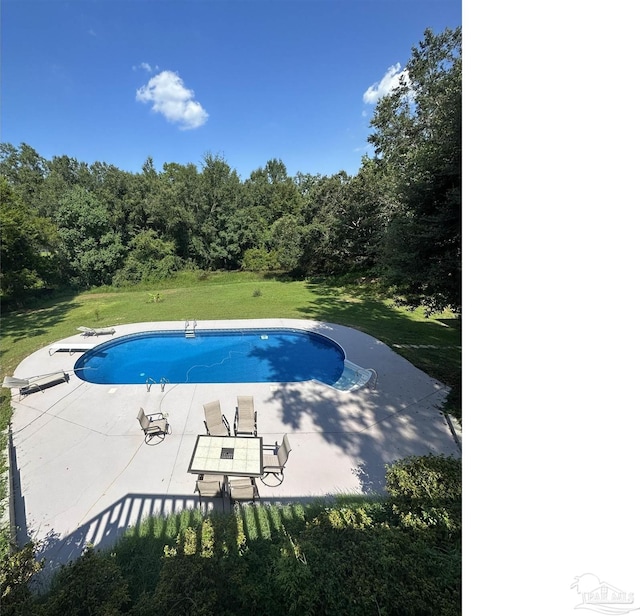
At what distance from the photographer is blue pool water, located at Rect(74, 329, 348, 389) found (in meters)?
10.1

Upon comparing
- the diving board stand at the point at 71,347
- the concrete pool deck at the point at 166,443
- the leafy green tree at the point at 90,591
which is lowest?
the concrete pool deck at the point at 166,443

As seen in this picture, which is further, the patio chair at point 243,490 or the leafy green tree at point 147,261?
the leafy green tree at point 147,261

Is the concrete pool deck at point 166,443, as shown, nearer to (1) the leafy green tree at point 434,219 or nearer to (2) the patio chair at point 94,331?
(1) the leafy green tree at point 434,219

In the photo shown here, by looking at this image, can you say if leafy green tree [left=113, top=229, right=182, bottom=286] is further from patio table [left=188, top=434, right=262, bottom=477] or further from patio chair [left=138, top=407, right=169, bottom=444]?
patio table [left=188, top=434, right=262, bottom=477]

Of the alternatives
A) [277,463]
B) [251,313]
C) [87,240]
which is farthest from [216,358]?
[87,240]

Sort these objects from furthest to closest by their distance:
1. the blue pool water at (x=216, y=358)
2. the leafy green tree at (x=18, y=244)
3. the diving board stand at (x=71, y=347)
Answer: the leafy green tree at (x=18, y=244), the diving board stand at (x=71, y=347), the blue pool water at (x=216, y=358)

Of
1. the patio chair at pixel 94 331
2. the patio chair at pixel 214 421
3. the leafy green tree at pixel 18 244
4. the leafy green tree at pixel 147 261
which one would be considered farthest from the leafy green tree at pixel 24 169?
the patio chair at pixel 214 421

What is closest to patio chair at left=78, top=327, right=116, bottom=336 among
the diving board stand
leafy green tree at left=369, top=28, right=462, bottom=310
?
the diving board stand

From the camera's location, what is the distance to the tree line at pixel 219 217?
16.8 metres

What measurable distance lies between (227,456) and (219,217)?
2898 centimetres

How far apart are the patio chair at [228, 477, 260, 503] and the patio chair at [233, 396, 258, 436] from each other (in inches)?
55.0

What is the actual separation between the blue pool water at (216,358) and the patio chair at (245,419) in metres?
2.94
